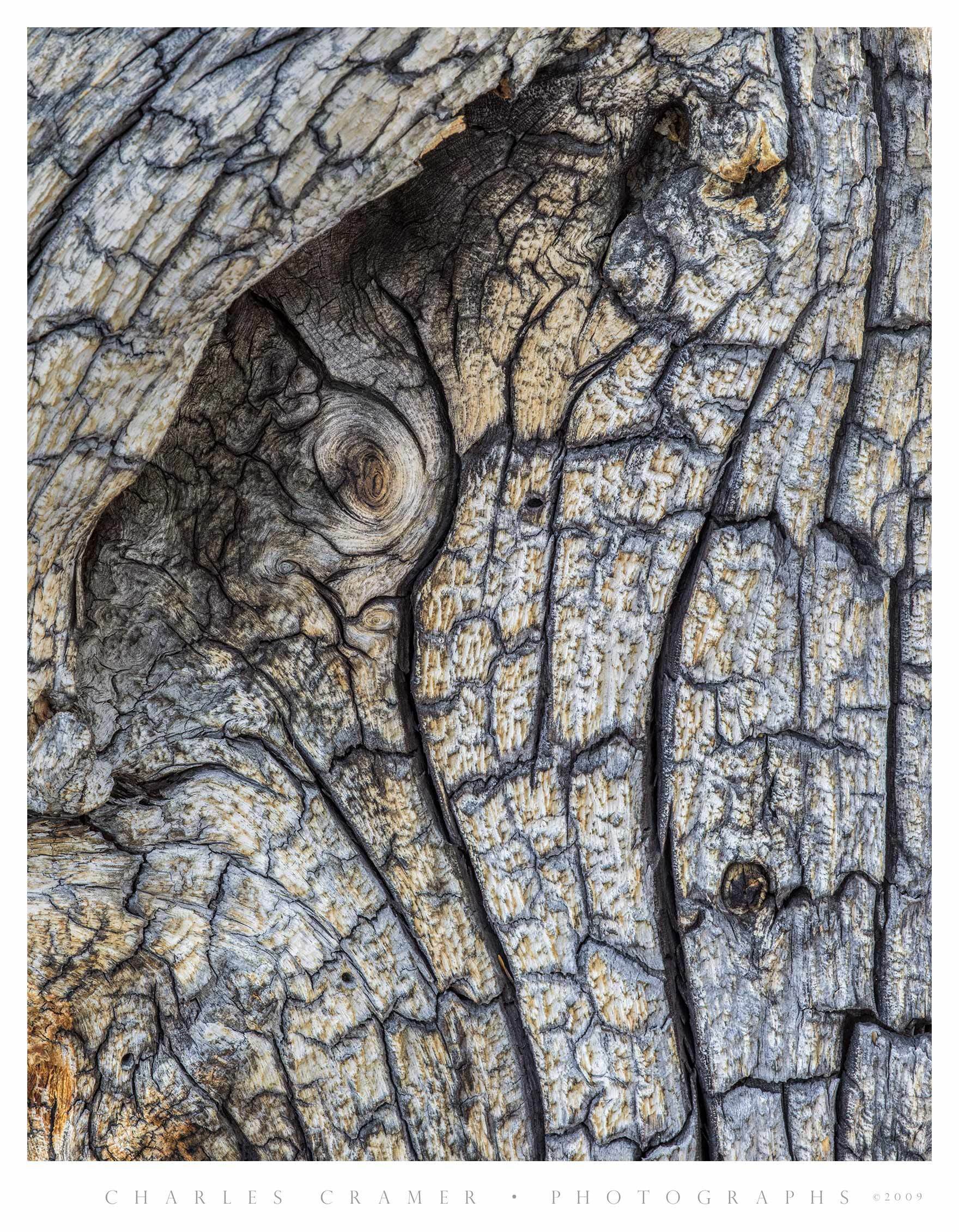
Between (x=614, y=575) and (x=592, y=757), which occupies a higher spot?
(x=614, y=575)

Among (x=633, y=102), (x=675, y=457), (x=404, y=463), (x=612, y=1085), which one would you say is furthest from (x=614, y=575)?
(x=612, y=1085)

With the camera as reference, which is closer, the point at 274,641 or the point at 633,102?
the point at 633,102

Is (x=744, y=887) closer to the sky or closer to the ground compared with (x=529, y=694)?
closer to the ground

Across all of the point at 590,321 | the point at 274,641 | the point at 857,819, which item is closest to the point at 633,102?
the point at 590,321

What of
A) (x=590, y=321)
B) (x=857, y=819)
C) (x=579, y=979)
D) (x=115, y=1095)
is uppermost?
(x=590, y=321)

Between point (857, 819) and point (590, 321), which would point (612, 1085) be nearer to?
point (857, 819)
